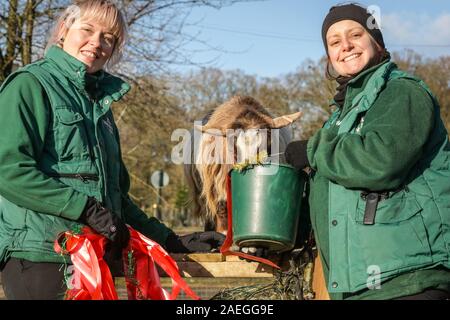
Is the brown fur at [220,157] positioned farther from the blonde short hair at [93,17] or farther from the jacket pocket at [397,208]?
the jacket pocket at [397,208]

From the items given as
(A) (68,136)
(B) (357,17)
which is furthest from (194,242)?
(B) (357,17)

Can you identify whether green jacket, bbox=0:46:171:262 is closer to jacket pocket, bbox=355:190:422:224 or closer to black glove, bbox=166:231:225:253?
black glove, bbox=166:231:225:253

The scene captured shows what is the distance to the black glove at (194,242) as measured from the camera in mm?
3443

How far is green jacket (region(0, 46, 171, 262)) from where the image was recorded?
8.34 ft

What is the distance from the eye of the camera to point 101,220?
2.64 meters

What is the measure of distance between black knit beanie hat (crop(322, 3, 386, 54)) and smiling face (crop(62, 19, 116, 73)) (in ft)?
3.26

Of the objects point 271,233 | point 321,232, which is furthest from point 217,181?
point 321,232

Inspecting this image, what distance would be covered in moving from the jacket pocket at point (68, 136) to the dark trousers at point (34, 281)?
0.43 meters

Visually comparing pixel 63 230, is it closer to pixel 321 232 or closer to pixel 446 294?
pixel 321 232

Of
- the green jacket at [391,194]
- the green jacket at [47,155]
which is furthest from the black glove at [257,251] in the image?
the green jacket at [47,155]

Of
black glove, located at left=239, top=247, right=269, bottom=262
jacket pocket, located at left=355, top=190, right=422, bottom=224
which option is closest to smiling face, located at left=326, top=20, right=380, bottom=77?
jacket pocket, located at left=355, top=190, right=422, bottom=224

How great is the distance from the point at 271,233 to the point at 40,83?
→ 1180 millimetres

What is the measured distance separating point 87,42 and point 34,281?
40.4 inches

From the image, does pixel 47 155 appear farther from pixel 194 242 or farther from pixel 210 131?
pixel 210 131
